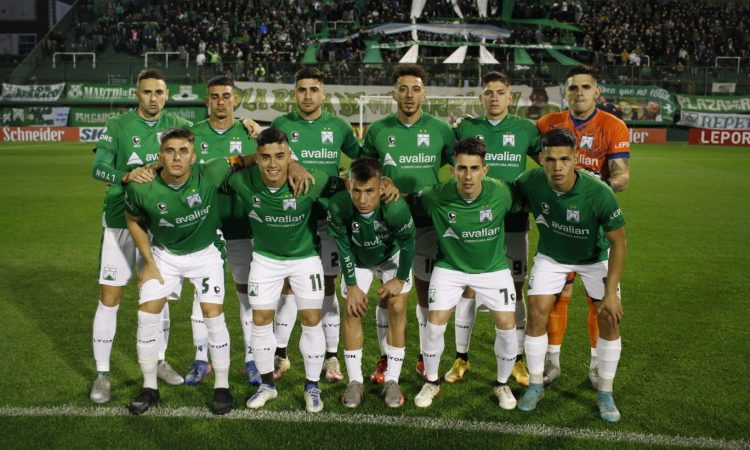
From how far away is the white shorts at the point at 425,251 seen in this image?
18.6 ft

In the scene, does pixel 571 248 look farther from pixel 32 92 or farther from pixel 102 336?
pixel 32 92

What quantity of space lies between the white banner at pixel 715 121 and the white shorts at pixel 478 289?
33.2 meters

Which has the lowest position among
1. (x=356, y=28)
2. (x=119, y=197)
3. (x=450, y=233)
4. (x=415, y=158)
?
(x=450, y=233)

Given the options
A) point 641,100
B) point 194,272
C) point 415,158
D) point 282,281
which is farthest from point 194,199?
point 641,100

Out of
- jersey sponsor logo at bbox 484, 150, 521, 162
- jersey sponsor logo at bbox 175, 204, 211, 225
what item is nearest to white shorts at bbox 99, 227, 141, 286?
→ jersey sponsor logo at bbox 175, 204, 211, 225

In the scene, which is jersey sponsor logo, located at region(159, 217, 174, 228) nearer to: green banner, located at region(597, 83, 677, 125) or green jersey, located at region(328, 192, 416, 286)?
green jersey, located at region(328, 192, 416, 286)

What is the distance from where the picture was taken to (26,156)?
25.1m

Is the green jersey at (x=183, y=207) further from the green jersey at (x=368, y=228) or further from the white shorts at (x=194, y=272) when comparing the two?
the green jersey at (x=368, y=228)

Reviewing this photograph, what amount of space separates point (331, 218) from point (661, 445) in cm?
276

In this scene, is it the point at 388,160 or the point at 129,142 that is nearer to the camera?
the point at 129,142

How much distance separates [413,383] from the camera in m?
5.43

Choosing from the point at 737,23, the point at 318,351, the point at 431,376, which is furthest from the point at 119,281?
the point at 737,23

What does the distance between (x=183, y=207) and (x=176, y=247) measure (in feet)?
1.10

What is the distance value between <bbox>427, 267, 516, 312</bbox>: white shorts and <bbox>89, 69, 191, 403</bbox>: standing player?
2205 millimetres
